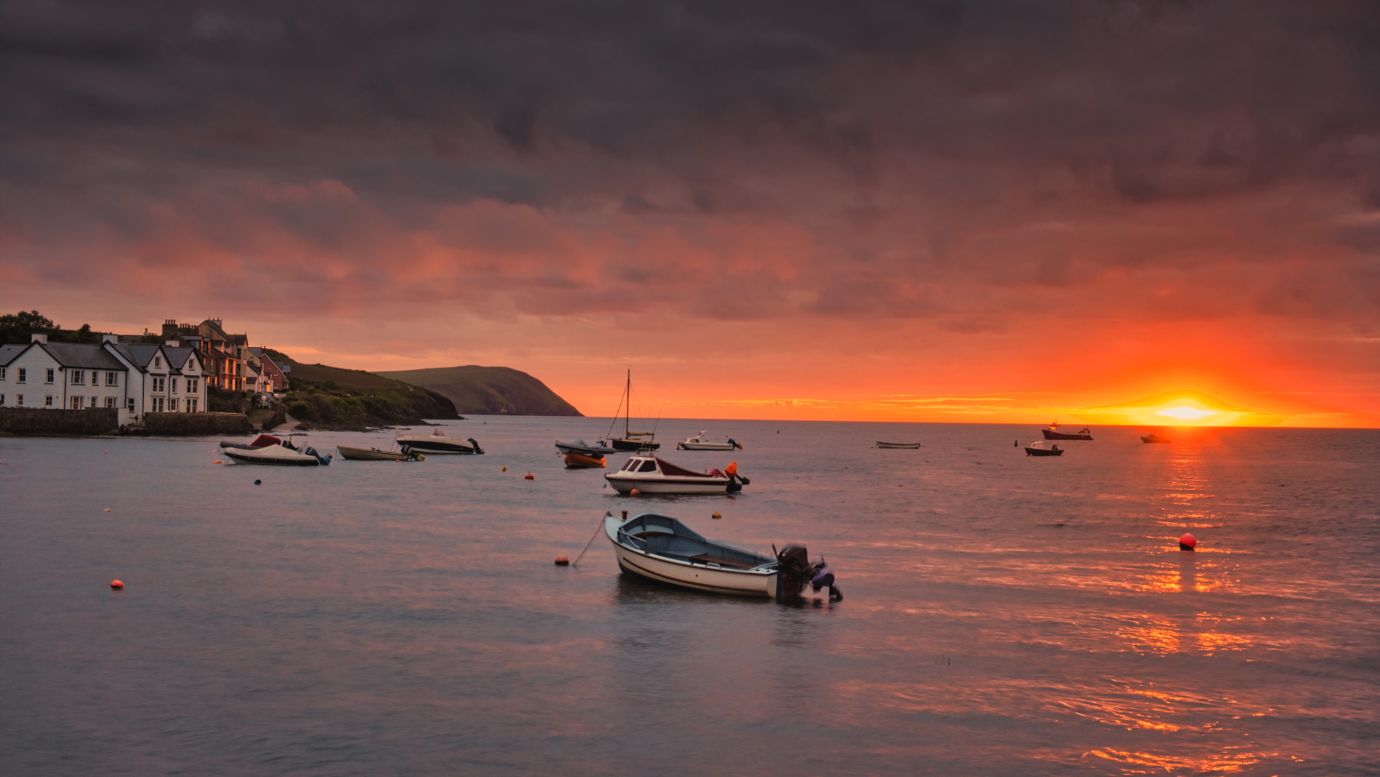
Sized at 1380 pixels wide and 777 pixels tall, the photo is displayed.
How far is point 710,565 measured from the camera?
34.0m

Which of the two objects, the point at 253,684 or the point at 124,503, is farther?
the point at 124,503

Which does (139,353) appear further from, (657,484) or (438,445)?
(657,484)

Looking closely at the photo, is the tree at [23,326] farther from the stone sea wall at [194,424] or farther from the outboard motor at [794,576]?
the outboard motor at [794,576]

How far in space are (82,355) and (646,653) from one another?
141m

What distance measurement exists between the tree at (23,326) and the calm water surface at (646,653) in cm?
13181

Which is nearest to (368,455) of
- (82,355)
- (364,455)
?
(364,455)

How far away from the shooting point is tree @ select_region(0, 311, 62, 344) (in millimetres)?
169250

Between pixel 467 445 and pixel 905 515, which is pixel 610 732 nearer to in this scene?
pixel 905 515

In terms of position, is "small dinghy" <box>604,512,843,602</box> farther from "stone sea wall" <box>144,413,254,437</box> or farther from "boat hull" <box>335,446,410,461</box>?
"stone sea wall" <box>144,413,254,437</box>

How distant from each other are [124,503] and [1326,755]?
2425 inches

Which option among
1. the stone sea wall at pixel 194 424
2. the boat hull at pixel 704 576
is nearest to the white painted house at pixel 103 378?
the stone sea wall at pixel 194 424

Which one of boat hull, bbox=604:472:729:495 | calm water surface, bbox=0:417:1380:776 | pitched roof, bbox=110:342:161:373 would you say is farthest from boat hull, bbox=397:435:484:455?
calm water surface, bbox=0:417:1380:776

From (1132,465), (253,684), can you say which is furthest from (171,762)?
(1132,465)

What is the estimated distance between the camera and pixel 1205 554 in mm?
51812
